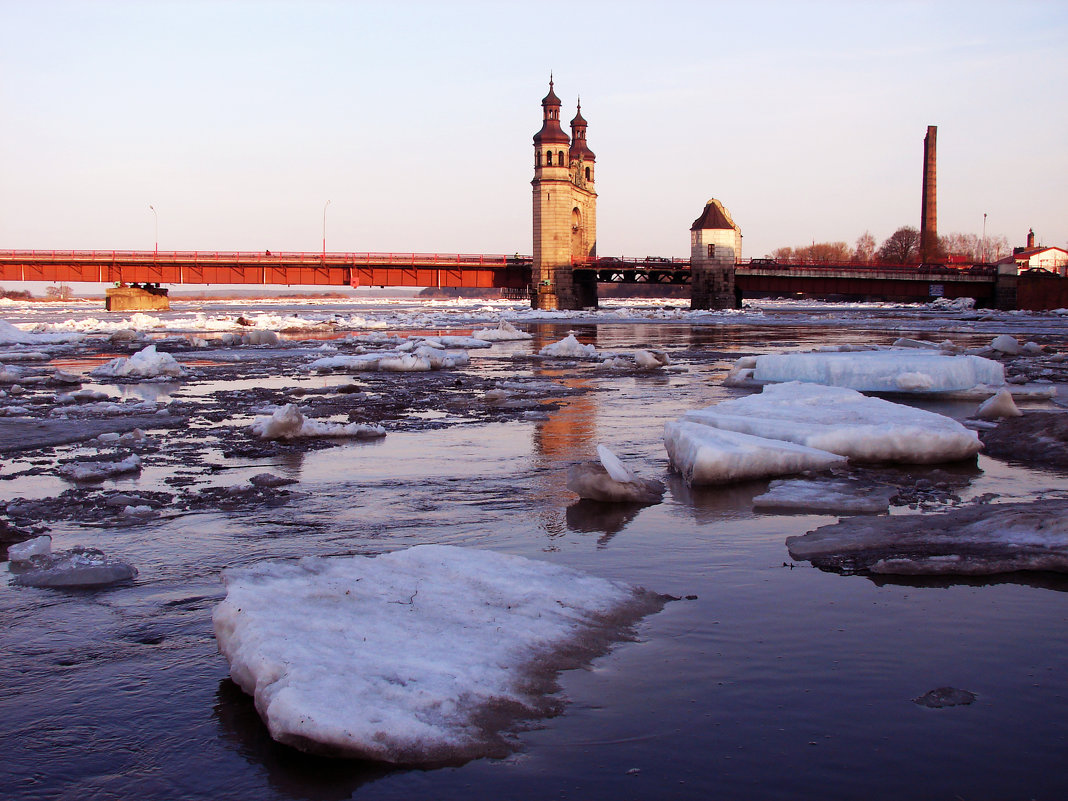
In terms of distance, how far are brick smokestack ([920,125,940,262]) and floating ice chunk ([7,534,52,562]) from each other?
87964 mm

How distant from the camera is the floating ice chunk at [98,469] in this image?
8.57 metres

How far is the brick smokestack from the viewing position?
8469cm

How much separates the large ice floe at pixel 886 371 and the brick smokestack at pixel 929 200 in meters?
75.6

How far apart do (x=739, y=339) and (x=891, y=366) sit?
18547 mm

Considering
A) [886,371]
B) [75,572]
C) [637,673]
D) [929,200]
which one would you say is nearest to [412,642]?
[637,673]

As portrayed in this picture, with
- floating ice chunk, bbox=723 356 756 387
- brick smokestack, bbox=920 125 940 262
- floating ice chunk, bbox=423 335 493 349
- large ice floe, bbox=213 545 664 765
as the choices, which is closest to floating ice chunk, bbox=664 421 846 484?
large ice floe, bbox=213 545 664 765

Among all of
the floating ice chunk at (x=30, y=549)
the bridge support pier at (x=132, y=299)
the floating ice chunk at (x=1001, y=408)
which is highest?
the bridge support pier at (x=132, y=299)

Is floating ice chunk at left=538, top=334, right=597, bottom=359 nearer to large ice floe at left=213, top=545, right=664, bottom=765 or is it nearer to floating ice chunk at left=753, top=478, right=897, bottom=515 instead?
floating ice chunk at left=753, top=478, right=897, bottom=515

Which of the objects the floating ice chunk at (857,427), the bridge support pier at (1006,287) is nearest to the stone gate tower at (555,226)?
the bridge support pier at (1006,287)

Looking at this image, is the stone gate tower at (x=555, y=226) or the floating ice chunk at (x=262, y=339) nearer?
the floating ice chunk at (x=262, y=339)

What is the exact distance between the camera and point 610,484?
768 cm

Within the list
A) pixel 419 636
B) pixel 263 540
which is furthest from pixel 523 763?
pixel 263 540

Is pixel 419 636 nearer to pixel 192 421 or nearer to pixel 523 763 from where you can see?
pixel 523 763

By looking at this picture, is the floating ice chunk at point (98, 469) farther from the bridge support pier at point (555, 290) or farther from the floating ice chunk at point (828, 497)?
the bridge support pier at point (555, 290)
